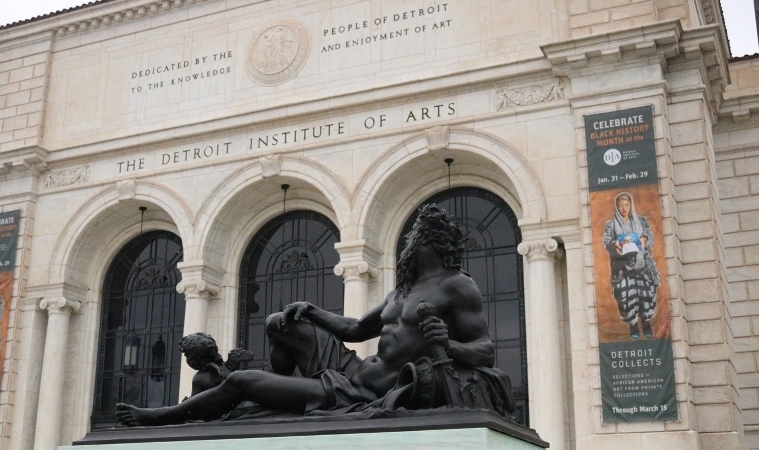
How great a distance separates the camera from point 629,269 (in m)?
18.0

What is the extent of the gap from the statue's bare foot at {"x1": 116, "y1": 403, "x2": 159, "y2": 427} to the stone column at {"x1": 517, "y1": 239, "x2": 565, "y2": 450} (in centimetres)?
1138

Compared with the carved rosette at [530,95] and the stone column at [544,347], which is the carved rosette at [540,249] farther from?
the carved rosette at [530,95]

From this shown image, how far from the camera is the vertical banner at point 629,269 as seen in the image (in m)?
17.3

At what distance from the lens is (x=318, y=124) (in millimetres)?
22172

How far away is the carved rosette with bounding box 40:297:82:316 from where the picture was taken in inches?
938

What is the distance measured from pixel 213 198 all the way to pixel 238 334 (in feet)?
11.1

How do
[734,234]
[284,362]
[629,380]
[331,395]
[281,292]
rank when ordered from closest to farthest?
[331,395] < [284,362] < [629,380] < [734,234] < [281,292]

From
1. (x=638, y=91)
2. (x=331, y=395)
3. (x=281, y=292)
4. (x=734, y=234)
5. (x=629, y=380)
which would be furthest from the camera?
(x=281, y=292)

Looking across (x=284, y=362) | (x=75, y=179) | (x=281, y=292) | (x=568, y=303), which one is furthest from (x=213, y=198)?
(x=284, y=362)

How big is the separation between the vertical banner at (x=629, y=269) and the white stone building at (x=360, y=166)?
8.4 inches

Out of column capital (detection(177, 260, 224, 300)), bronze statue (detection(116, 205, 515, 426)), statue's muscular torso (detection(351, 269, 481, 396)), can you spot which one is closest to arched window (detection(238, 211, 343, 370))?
column capital (detection(177, 260, 224, 300))

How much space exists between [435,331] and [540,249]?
1231 centimetres

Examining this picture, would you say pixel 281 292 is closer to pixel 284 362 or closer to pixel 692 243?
pixel 692 243

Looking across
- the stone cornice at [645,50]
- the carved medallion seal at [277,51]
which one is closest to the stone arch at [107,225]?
the carved medallion seal at [277,51]
